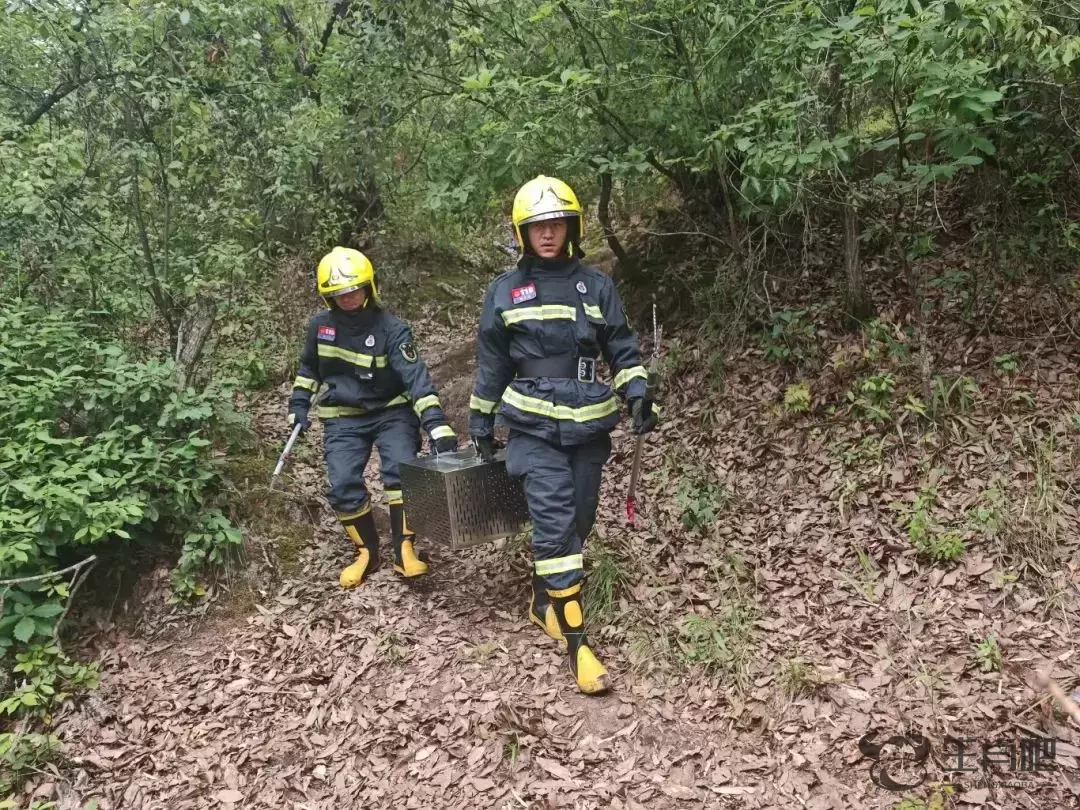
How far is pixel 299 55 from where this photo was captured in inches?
361

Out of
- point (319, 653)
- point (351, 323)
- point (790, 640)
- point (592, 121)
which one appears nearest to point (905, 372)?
point (790, 640)

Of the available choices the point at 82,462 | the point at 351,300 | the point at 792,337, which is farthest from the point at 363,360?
the point at 792,337

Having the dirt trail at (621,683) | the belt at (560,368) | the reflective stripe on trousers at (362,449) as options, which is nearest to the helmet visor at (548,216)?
the belt at (560,368)

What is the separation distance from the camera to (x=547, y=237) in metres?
4.12

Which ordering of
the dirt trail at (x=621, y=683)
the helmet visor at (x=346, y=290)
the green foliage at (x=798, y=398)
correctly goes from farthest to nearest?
1. the green foliage at (x=798, y=398)
2. the helmet visor at (x=346, y=290)
3. the dirt trail at (x=621, y=683)

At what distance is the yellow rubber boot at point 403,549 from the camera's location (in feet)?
16.5

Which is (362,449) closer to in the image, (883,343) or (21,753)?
(21,753)

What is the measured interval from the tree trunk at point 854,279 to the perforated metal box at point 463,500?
3319 mm

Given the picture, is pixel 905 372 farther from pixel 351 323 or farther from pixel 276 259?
pixel 276 259

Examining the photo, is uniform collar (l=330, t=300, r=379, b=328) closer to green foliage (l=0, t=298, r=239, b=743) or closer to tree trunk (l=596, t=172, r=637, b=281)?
green foliage (l=0, t=298, r=239, b=743)

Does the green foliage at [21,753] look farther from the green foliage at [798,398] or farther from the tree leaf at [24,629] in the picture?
the green foliage at [798,398]

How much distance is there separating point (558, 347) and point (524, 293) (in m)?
0.36

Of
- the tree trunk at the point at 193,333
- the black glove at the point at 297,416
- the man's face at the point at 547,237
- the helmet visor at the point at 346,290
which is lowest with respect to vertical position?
the black glove at the point at 297,416

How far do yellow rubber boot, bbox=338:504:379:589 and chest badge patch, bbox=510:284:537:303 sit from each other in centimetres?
198
